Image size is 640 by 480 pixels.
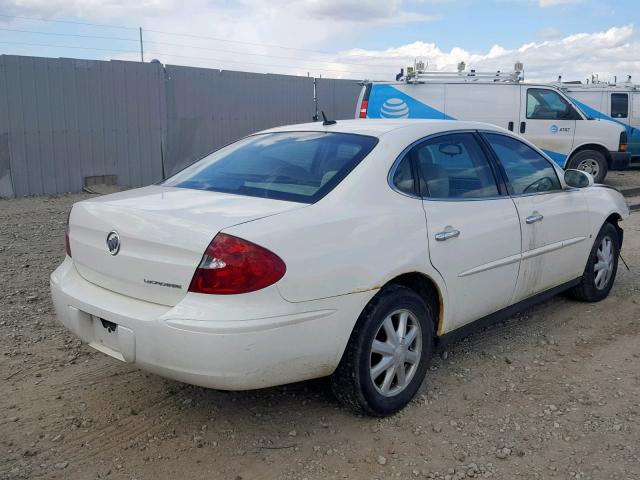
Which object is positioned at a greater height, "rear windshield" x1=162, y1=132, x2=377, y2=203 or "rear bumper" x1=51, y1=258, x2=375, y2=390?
"rear windshield" x1=162, y1=132, x2=377, y2=203

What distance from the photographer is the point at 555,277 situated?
4699mm

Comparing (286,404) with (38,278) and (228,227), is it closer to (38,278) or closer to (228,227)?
(228,227)

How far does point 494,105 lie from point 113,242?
424 inches

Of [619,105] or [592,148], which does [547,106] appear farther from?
[619,105]

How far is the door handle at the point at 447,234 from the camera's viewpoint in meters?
3.55

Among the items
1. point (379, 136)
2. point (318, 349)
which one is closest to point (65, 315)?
point (318, 349)

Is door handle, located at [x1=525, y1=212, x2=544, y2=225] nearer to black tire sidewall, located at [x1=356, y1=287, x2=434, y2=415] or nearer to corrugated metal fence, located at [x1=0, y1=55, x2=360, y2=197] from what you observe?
black tire sidewall, located at [x1=356, y1=287, x2=434, y2=415]

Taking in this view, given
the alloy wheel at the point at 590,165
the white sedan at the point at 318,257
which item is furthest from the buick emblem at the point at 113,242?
the alloy wheel at the point at 590,165

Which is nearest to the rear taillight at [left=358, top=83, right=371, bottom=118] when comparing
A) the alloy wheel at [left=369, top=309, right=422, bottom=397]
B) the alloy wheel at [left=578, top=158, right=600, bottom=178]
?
the alloy wheel at [left=578, top=158, right=600, bottom=178]

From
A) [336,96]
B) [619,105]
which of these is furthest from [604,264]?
[336,96]

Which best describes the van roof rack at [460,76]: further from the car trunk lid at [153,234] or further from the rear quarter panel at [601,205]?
the car trunk lid at [153,234]

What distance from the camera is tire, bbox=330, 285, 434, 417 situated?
3.20 meters

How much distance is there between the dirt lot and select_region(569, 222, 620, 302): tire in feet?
2.33

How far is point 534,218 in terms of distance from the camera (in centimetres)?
430
